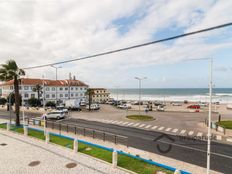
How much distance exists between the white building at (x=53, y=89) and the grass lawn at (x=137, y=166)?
5640 cm

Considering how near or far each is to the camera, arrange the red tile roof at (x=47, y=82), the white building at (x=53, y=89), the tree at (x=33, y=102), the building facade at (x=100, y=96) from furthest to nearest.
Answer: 1. the building facade at (x=100, y=96)
2. the red tile roof at (x=47, y=82)
3. the white building at (x=53, y=89)
4. the tree at (x=33, y=102)

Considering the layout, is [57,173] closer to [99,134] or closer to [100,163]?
[100,163]

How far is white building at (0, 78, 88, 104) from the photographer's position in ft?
213

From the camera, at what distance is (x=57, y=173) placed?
11.6 meters

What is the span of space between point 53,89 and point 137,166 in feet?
210

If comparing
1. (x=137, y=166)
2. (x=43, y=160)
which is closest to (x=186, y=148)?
(x=137, y=166)

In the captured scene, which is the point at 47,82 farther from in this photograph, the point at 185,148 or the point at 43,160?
the point at 185,148

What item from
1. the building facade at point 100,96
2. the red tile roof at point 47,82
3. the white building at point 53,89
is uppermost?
the red tile roof at point 47,82

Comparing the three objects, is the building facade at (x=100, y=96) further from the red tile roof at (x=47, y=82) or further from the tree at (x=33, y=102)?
the tree at (x=33, y=102)

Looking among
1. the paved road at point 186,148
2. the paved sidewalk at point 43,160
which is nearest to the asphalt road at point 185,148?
the paved road at point 186,148

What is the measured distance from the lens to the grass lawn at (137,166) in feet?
38.2

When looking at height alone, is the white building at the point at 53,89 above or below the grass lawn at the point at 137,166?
above

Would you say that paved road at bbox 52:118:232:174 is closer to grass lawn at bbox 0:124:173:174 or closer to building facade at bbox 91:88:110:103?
grass lawn at bbox 0:124:173:174

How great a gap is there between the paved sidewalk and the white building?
1948 inches
